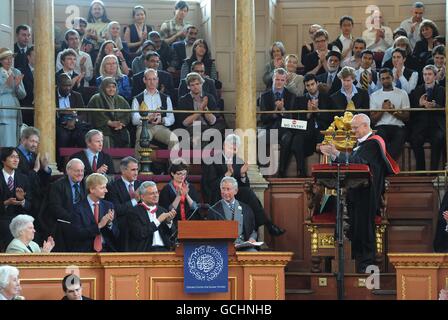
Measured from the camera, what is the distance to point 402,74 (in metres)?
20.9

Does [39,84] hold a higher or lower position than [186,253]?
higher

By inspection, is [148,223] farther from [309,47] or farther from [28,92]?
[309,47]

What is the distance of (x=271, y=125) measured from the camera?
67.9 ft

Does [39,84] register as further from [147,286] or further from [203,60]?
[147,286]

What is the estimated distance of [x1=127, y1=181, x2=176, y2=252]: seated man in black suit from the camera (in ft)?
55.1

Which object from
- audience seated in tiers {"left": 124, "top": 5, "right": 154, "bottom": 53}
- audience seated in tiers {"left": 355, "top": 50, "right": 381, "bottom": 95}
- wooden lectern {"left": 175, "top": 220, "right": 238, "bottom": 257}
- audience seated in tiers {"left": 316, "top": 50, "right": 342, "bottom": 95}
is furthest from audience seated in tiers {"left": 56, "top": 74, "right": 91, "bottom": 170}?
wooden lectern {"left": 175, "top": 220, "right": 238, "bottom": 257}

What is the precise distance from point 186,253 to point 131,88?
542 centimetres

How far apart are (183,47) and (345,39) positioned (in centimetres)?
225

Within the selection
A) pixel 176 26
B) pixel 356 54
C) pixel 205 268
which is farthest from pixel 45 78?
pixel 205 268

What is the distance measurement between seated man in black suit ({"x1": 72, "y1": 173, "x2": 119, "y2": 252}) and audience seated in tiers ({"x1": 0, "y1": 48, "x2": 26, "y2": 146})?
11.4 feet

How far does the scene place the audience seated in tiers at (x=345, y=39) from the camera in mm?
22094
